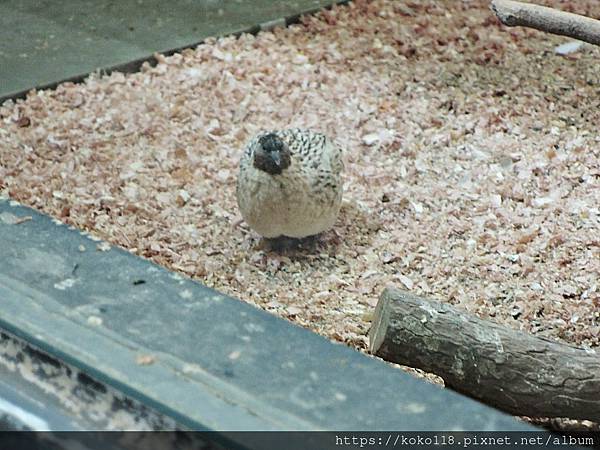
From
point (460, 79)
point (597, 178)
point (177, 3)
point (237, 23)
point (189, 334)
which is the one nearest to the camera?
point (189, 334)

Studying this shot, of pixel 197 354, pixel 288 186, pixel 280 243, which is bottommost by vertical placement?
pixel 280 243

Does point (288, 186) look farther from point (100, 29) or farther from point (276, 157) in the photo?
point (100, 29)

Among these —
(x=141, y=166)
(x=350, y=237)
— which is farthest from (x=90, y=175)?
(x=350, y=237)

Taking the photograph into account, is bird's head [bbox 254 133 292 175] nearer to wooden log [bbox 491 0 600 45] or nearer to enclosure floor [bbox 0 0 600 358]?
enclosure floor [bbox 0 0 600 358]

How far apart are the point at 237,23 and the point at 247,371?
3.62 meters

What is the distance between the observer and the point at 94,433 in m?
1.20

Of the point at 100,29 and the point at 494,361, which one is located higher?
the point at 494,361

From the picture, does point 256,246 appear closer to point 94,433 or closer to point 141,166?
point 141,166

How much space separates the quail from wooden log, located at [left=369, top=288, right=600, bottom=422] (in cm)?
84

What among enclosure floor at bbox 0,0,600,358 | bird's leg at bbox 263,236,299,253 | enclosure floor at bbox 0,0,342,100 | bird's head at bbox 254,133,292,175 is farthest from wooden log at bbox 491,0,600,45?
enclosure floor at bbox 0,0,342,100

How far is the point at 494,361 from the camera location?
1.94 meters

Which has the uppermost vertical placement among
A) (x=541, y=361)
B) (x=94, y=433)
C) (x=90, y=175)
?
(x=94, y=433)

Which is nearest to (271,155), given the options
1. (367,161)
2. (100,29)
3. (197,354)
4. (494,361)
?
(367,161)

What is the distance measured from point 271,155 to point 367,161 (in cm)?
76
